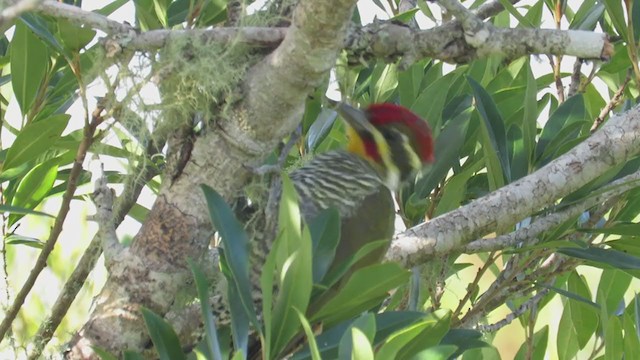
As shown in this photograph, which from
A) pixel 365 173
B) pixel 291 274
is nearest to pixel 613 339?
pixel 365 173

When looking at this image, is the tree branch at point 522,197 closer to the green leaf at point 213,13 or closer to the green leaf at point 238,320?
the green leaf at point 238,320

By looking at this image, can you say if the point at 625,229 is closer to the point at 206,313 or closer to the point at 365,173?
the point at 365,173

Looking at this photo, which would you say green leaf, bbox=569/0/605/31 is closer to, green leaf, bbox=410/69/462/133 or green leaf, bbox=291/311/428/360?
green leaf, bbox=410/69/462/133

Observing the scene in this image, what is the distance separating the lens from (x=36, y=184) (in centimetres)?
243

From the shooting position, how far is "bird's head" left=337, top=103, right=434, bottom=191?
243 centimetres

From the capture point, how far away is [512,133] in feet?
8.02

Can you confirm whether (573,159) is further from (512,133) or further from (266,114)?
(266,114)

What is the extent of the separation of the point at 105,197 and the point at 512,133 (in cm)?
95

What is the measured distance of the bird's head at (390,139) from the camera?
243cm

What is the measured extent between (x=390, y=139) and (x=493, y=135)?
10.8 inches

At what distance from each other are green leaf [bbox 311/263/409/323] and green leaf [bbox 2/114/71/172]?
787mm

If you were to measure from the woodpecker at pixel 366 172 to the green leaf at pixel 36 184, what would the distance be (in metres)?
0.56

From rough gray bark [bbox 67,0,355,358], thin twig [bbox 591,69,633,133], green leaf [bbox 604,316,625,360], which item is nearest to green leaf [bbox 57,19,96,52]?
rough gray bark [bbox 67,0,355,358]

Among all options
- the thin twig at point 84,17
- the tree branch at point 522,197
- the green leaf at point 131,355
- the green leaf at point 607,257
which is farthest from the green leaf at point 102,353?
the green leaf at point 607,257
